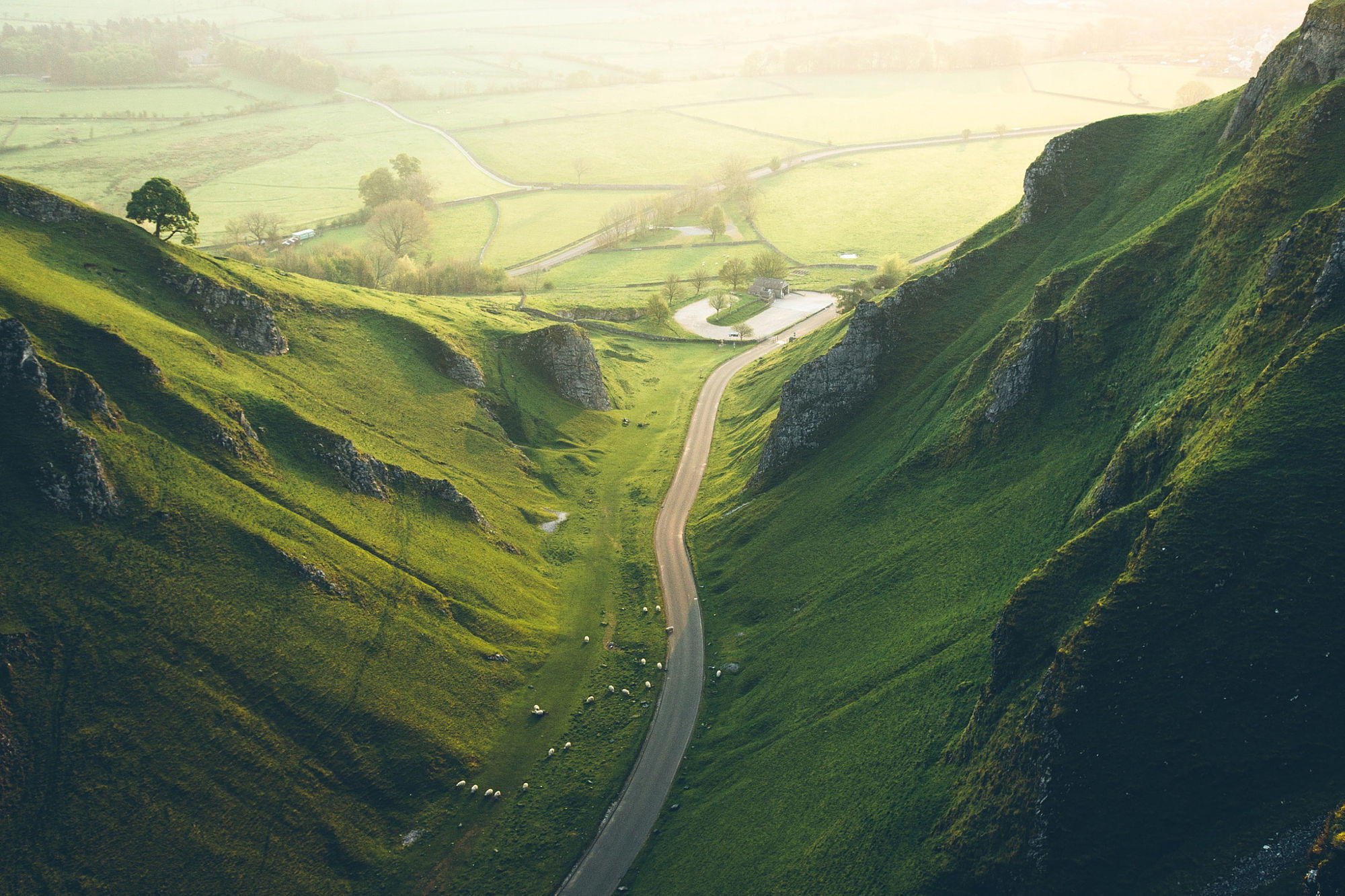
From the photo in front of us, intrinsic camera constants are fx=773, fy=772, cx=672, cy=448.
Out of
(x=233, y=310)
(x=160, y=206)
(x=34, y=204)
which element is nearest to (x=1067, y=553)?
(x=233, y=310)

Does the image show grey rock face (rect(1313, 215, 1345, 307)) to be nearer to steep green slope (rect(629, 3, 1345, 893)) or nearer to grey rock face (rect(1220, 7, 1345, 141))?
steep green slope (rect(629, 3, 1345, 893))

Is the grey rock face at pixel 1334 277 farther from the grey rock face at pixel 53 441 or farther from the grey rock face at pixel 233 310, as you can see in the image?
the grey rock face at pixel 233 310

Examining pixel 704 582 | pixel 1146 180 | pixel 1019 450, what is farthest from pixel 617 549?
pixel 1146 180

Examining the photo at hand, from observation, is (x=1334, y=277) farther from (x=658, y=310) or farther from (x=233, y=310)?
(x=658, y=310)

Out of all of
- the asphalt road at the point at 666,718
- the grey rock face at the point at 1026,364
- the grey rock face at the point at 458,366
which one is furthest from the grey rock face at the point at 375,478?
the grey rock face at the point at 1026,364

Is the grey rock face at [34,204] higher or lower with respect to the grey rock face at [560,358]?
higher

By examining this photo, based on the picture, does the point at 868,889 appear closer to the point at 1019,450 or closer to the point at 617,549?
the point at 1019,450

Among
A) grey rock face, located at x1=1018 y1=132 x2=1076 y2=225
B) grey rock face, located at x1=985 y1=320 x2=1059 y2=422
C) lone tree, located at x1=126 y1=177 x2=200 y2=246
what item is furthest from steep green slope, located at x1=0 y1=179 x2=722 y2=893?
grey rock face, located at x1=1018 y1=132 x2=1076 y2=225
